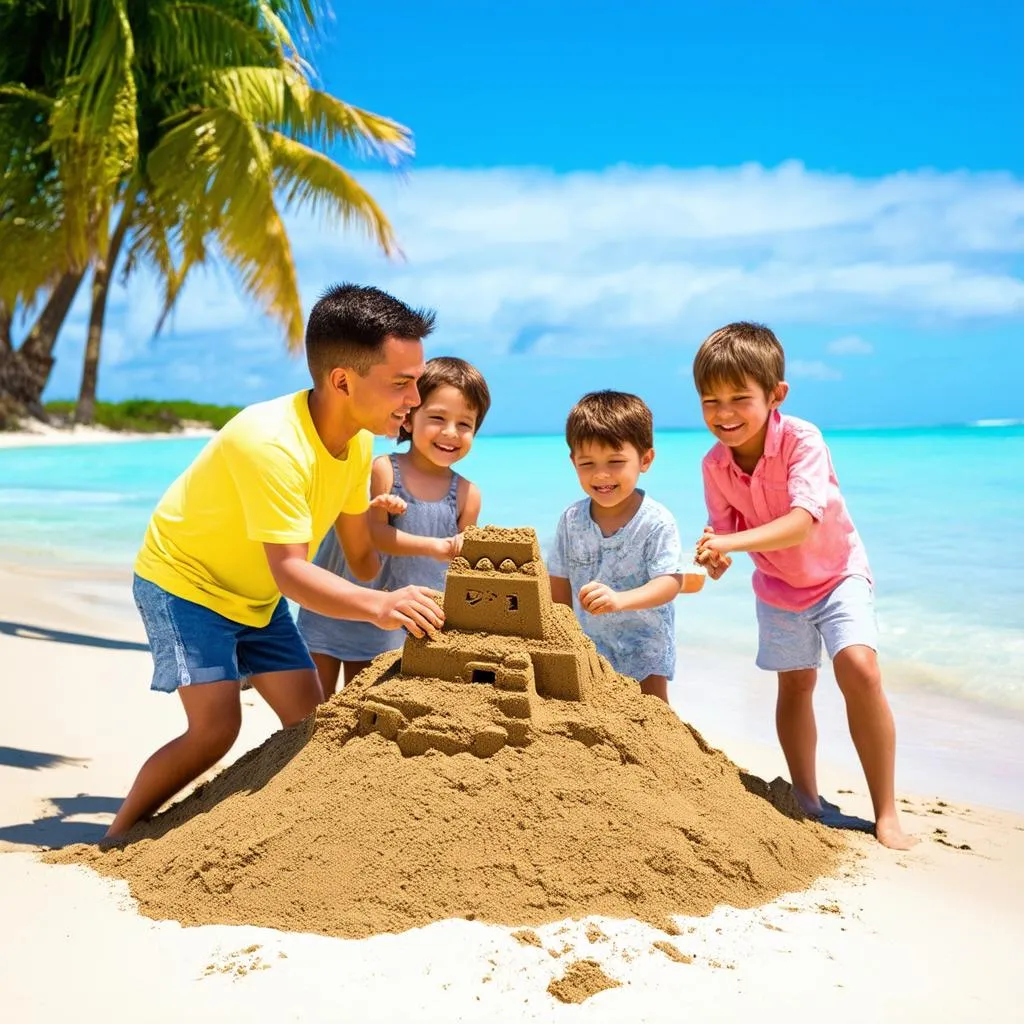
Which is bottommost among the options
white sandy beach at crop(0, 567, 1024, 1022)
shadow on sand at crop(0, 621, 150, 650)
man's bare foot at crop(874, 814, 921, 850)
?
shadow on sand at crop(0, 621, 150, 650)

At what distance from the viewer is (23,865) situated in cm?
284

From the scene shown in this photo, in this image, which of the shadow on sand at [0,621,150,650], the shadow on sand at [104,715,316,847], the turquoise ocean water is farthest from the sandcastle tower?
the shadow on sand at [0,621,150,650]

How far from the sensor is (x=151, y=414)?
102 ft

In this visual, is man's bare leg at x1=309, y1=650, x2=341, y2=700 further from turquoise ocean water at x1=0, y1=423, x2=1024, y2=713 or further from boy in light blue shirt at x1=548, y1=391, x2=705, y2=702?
turquoise ocean water at x1=0, y1=423, x2=1024, y2=713

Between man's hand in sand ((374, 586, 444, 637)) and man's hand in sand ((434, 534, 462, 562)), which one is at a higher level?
man's hand in sand ((434, 534, 462, 562))

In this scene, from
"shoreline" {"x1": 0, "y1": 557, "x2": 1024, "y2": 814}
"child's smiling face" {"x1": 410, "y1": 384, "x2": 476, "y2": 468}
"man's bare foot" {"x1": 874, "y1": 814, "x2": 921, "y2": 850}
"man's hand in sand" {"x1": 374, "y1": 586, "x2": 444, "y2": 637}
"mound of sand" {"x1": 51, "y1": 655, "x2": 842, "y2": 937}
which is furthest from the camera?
"shoreline" {"x1": 0, "y1": 557, "x2": 1024, "y2": 814}

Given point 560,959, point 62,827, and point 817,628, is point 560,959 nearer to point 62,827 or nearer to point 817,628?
point 817,628

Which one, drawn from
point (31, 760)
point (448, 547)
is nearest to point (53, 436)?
point (31, 760)

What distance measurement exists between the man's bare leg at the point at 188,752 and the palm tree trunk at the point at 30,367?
2106cm

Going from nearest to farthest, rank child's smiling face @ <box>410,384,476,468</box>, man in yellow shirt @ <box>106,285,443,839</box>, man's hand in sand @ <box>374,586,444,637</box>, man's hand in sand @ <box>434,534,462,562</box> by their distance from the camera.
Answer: man's hand in sand @ <box>374,586,444,637</box> → man in yellow shirt @ <box>106,285,443,839</box> → man's hand in sand @ <box>434,534,462,562</box> → child's smiling face @ <box>410,384,476,468</box>

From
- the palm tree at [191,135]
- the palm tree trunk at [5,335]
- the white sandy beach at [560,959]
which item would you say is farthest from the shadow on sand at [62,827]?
the palm tree trunk at [5,335]

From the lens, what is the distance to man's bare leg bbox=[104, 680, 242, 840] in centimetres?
309

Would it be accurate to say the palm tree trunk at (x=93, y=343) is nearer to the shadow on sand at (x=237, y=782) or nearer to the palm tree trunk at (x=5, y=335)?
the palm tree trunk at (x=5, y=335)

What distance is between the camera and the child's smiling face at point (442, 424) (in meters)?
3.73
